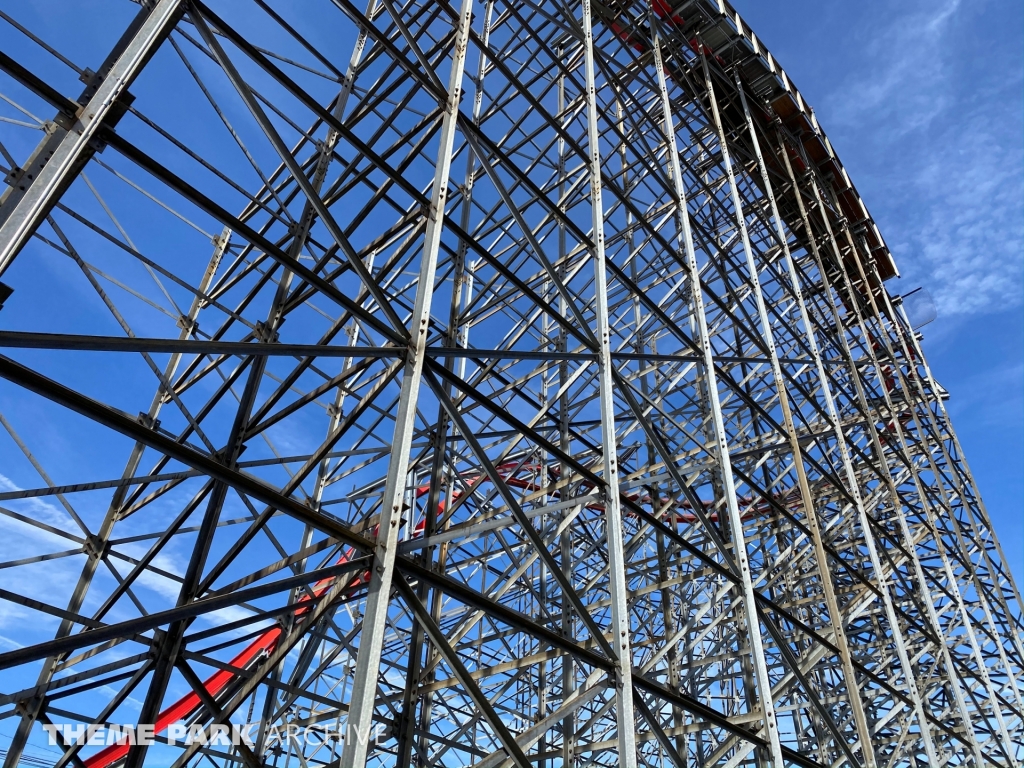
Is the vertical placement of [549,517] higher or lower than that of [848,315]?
lower

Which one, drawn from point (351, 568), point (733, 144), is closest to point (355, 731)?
point (351, 568)

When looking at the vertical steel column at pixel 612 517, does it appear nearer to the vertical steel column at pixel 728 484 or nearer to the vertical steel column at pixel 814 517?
the vertical steel column at pixel 728 484

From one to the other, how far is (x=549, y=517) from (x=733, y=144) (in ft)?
29.2

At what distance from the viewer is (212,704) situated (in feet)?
14.6

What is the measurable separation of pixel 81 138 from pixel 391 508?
2519 millimetres

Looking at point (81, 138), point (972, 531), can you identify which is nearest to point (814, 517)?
point (81, 138)

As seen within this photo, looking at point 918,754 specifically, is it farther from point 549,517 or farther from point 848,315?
point 848,315

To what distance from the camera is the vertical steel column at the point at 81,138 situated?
3.24 metres

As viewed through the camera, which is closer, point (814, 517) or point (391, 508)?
point (391, 508)

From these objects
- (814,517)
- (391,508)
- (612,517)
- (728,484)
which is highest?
(814,517)

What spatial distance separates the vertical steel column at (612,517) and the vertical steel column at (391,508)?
1.84 m

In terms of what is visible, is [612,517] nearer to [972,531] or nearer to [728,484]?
[728,484]

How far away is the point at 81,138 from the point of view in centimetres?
358

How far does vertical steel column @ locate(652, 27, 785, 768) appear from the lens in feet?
21.9
